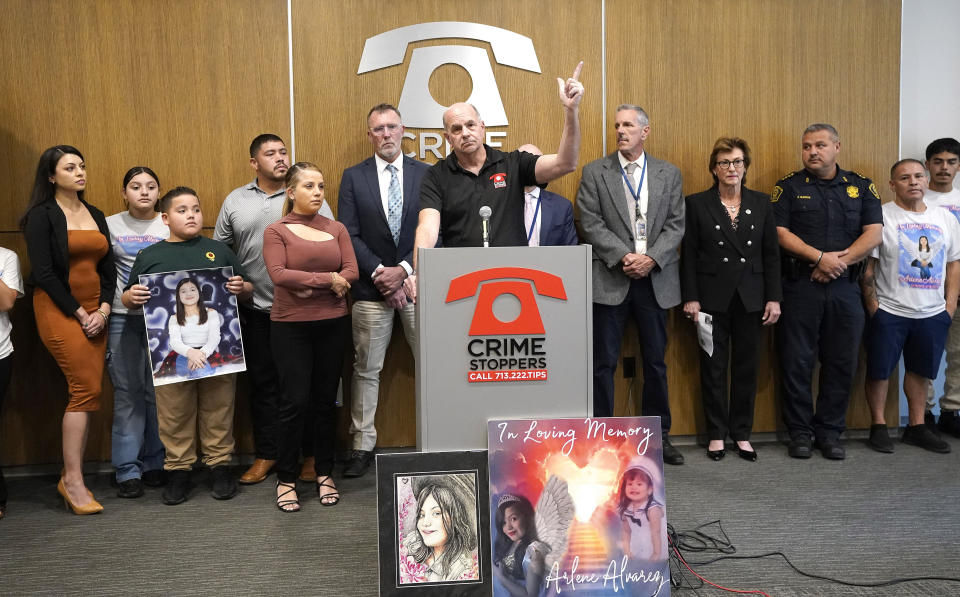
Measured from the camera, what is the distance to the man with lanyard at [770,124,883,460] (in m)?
4.39

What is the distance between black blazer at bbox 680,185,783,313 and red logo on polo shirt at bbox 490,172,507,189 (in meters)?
1.96

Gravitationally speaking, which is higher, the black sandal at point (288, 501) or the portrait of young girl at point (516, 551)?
the portrait of young girl at point (516, 551)

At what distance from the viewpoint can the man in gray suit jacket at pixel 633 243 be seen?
423 centimetres

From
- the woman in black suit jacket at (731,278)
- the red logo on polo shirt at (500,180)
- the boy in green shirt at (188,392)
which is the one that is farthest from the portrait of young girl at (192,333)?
the woman in black suit jacket at (731,278)

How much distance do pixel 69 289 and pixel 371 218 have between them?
1.54m

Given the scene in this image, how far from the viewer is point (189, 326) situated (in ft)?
11.9

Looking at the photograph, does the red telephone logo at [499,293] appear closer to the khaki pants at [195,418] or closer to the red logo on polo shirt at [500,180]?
the red logo on polo shirt at [500,180]

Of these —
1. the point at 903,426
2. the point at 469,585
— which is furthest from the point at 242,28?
the point at 903,426

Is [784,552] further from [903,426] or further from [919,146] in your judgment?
[919,146]

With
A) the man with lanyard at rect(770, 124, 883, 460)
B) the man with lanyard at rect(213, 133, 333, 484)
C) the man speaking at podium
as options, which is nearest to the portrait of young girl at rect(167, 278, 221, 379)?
the man with lanyard at rect(213, 133, 333, 484)

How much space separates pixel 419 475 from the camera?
2271mm

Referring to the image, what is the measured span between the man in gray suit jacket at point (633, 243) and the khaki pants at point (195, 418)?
80.2 inches

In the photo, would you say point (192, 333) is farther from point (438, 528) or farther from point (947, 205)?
point (947, 205)

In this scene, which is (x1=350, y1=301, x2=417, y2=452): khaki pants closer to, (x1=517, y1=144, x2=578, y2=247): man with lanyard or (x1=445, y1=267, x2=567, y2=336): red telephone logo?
(x1=517, y1=144, x2=578, y2=247): man with lanyard
